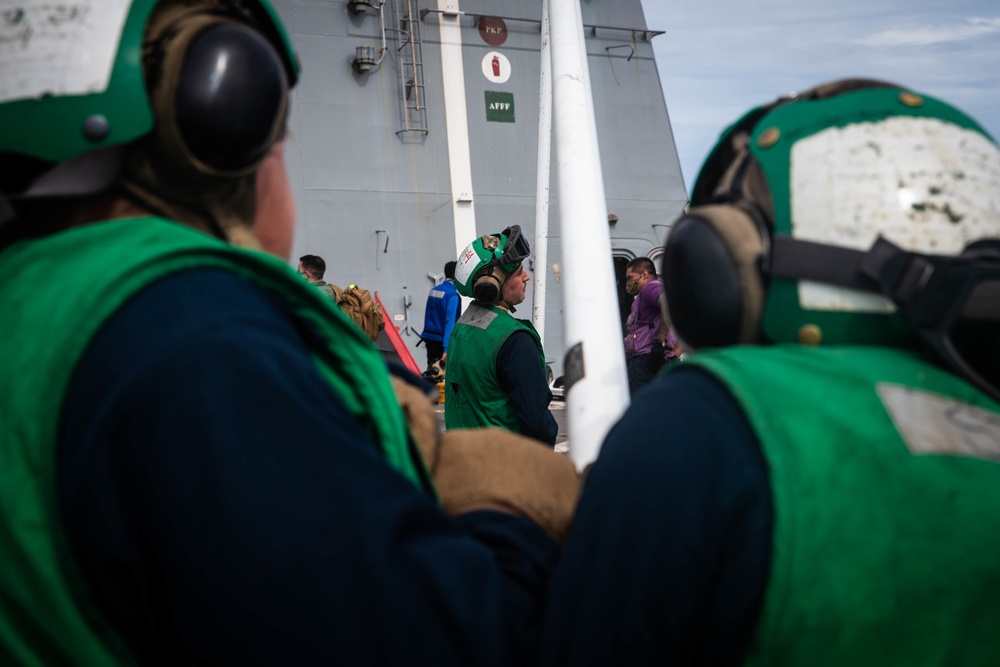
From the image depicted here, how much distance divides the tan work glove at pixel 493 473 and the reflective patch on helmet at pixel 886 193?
42cm

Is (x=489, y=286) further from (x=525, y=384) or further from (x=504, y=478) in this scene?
(x=504, y=478)

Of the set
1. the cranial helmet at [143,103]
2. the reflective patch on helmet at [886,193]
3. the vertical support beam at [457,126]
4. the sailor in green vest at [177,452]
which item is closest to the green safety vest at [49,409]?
the sailor in green vest at [177,452]

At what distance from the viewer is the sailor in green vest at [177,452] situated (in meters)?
0.89

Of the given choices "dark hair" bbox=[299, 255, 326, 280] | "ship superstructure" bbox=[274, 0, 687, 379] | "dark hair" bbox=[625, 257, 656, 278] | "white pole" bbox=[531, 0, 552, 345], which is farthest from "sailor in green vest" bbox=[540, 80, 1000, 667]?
"ship superstructure" bbox=[274, 0, 687, 379]

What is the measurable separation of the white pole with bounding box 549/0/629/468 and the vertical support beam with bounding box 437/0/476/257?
12053 millimetres

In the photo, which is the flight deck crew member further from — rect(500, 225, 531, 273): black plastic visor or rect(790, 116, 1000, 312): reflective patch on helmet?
rect(790, 116, 1000, 312): reflective patch on helmet

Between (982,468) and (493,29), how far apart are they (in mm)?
14416

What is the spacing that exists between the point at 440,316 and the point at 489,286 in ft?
21.2

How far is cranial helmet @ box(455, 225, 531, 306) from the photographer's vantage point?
17.4 feet

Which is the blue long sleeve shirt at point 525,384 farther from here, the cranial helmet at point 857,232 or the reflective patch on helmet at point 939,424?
the reflective patch on helmet at point 939,424

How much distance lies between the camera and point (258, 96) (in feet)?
4.07

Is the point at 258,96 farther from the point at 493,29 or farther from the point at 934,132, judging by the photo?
the point at 493,29

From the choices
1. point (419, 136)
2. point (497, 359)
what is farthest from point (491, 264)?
point (419, 136)

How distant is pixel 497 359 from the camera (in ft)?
16.6
